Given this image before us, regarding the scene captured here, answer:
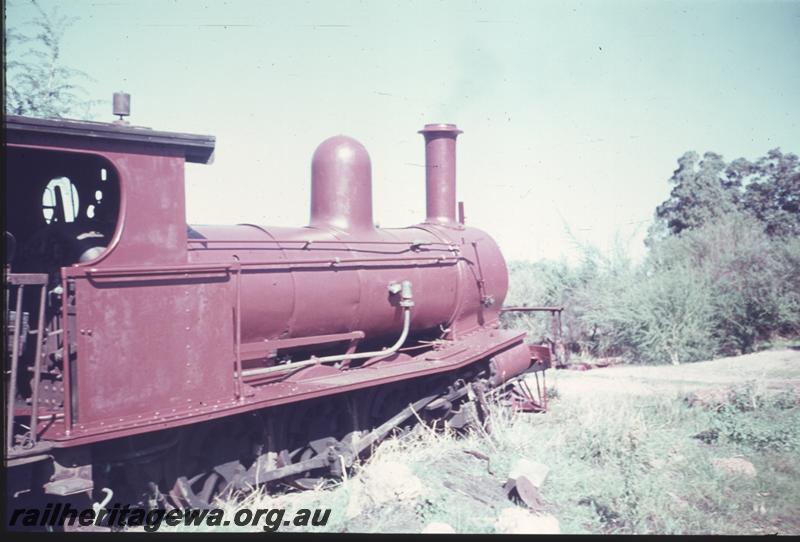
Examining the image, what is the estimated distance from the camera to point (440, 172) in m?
8.49

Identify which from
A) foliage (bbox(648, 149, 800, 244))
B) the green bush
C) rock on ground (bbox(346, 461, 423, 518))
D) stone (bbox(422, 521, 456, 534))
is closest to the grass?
rock on ground (bbox(346, 461, 423, 518))

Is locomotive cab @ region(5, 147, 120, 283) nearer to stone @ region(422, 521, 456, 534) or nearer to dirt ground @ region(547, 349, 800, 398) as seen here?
stone @ region(422, 521, 456, 534)

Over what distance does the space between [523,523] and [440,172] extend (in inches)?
199

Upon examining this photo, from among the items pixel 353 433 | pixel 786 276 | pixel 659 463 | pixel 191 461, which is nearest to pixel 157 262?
pixel 191 461

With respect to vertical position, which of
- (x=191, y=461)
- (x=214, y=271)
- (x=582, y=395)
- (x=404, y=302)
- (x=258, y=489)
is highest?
(x=214, y=271)

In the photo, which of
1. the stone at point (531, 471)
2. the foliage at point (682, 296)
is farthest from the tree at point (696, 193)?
the stone at point (531, 471)

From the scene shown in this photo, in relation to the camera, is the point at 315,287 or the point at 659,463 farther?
the point at 659,463

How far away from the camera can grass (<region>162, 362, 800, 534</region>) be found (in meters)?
4.70

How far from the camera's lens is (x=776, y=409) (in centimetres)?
773

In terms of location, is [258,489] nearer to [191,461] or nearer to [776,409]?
[191,461]

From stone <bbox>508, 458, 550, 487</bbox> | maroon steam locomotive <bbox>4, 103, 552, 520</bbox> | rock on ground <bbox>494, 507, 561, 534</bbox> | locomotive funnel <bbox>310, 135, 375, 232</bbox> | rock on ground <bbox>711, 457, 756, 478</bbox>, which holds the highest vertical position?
locomotive funnel <bbox>310, 135, 375, 232</bbox>

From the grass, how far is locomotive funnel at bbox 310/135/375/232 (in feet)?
7.50

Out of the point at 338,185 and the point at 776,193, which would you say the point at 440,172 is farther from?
the point at 776,193

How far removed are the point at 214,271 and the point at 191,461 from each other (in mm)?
1434
